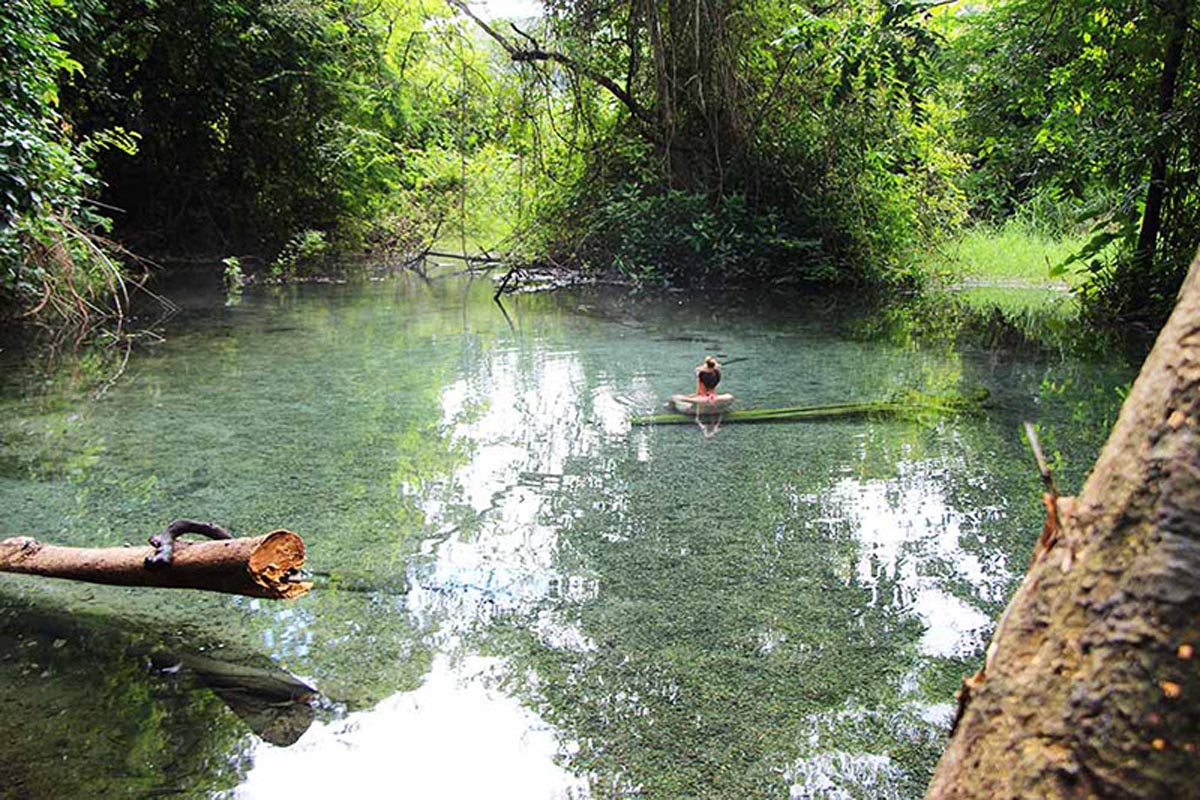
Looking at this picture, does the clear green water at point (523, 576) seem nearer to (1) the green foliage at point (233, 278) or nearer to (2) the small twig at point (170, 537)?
(2) the small twig at point (170, 537)

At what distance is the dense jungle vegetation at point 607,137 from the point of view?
5.50m

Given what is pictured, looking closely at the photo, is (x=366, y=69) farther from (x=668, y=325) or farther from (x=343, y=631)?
(x=343, y=631)

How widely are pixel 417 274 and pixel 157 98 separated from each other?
3.51 metres

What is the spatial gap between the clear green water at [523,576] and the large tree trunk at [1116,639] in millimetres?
854

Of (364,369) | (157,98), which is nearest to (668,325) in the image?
(364,369)

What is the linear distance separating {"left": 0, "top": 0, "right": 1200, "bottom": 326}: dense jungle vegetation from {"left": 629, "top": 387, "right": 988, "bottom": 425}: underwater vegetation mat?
2.12 metres

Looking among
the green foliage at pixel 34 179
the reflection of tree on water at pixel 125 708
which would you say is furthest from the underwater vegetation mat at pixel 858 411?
the green foliage at pixel 34 179

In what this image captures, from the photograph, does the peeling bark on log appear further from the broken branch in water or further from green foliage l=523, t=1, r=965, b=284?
green foliage l=523, t=1, r=965, b=284

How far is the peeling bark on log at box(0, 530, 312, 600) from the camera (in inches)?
Result: 64.8

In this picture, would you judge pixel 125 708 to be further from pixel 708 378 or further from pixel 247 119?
pixel 247 119

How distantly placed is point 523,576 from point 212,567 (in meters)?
0.87

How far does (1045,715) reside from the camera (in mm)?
697

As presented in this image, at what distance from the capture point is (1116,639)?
677 millimetres

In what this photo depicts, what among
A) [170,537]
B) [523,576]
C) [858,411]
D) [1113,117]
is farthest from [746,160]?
[170,537]
